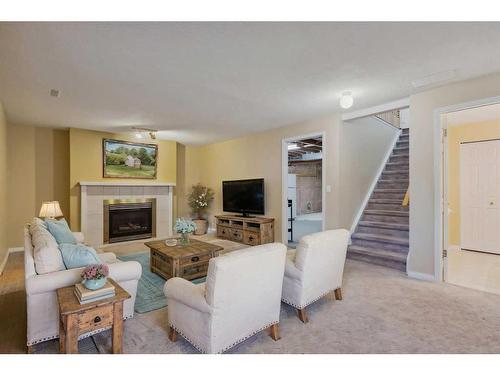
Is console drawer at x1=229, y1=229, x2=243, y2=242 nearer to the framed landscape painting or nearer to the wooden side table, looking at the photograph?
the framed landscape painting

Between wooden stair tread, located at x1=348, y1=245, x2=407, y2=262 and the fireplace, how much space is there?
4.73 metres

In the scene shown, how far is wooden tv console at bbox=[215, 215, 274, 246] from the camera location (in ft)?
17.6

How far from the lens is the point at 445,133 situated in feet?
11.3

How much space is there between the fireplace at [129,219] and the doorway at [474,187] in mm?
6240

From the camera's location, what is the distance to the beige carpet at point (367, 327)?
6.46 ft

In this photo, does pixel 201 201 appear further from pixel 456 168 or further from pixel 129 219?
pixel 456 168

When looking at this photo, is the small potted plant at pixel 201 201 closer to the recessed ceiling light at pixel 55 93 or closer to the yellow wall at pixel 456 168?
the recessed ceiling light at pixel 55 93

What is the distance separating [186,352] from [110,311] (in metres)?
0.63

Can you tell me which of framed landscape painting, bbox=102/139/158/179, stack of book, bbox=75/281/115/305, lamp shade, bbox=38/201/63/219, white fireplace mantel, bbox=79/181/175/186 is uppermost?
framed landscape painting, bbox=102/139/158/179

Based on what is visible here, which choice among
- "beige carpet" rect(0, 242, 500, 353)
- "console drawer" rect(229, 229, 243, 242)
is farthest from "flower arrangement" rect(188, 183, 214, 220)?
"beige carpet" rect(0, 242, 500, 353)

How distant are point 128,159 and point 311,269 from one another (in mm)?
5307

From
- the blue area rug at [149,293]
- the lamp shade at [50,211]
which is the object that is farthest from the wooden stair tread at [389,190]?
the lamp shade at [50,211]
